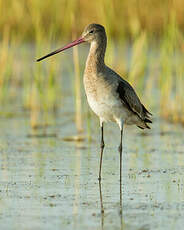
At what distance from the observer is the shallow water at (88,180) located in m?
6.52

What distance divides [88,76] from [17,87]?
704 centimetres

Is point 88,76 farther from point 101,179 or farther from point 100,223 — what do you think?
point 100,223

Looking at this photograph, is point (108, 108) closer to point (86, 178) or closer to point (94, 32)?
point (86, 178)

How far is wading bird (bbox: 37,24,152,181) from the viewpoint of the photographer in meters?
8.41

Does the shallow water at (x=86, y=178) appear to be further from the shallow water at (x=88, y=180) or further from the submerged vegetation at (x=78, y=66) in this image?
the submerged vegetation at (x=78, y=66)

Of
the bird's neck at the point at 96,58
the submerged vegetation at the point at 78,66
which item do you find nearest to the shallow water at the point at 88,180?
the submerged vegetation at the point at 78,66

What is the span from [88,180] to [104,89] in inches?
42.1

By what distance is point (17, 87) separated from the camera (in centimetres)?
1544

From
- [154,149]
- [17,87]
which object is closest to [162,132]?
[154,149]

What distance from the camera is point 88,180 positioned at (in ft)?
27.0

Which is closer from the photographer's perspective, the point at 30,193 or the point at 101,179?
the point at 30,193

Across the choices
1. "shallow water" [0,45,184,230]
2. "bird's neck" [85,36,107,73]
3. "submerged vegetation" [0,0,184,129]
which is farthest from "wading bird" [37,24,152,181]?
"submerged vegetation" [0,0,184,129]

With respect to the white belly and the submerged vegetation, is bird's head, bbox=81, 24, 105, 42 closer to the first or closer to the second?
the white belly

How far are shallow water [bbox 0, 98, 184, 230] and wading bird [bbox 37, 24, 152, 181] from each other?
25.7 inches
